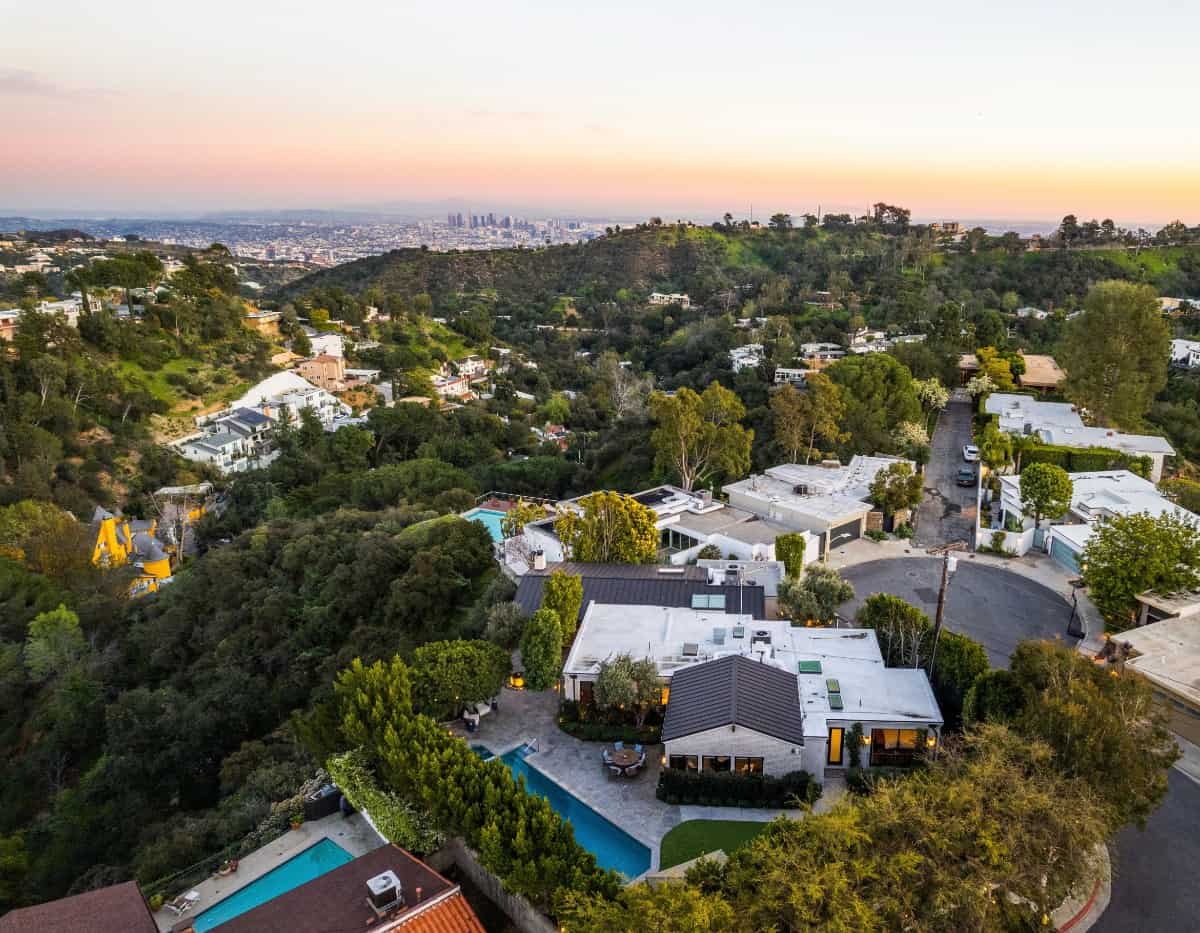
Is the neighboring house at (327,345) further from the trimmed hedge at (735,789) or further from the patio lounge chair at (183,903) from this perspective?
the trimmed hedge at (735,789)

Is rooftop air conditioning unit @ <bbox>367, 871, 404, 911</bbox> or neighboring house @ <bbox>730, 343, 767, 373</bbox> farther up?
neighboring house @ <bbox>730, 343, 767, 373</bbox>

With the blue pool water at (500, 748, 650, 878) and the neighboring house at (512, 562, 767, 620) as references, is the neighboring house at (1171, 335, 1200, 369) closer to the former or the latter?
the neighboring house at (512, 562, 767, 620)

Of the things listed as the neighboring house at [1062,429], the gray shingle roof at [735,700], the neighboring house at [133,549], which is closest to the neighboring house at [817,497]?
the neighboring house at [1062,429]

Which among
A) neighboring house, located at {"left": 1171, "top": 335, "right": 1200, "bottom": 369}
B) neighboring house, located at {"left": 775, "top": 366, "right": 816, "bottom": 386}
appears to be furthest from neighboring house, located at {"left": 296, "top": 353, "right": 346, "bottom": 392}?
neighboring house, located at {"left": 1171, "top": 335, "right": 1200, "bottom": 369}

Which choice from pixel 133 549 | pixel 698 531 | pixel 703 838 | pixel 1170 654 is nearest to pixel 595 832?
A: pixel 703 838

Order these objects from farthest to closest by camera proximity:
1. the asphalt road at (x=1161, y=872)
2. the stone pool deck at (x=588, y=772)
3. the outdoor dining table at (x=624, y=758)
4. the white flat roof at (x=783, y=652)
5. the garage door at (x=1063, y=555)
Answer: the garage door at (x=1063, y=555)
the white flat roof at (x=783, y=652)
the outdoor dining table at (x=624, y=758)
the stone pool deck at (x=588, y=772)
the asphalt road at (x=1161, y=872)

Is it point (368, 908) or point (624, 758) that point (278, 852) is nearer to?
point (368, 908)

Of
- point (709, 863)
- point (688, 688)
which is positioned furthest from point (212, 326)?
point (709, 863)
